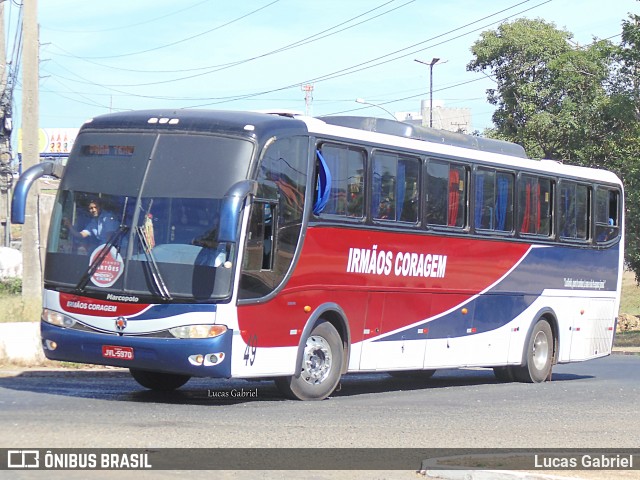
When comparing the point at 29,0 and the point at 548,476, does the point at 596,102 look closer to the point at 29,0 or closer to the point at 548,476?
the point at 29,0

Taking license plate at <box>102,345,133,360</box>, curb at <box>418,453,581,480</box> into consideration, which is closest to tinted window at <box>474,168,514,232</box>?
license plate at <box>102,345,133,360</box>

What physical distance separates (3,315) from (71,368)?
4189 millimetres

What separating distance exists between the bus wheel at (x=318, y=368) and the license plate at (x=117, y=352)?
2138 mm

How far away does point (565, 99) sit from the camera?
43406 millimetres

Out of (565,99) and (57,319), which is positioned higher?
(565,99)

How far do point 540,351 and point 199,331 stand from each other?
9369mm

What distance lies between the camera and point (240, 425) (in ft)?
40.0


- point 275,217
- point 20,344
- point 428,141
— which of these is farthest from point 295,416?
point 20,344

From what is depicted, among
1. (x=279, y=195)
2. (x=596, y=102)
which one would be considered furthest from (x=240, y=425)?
(x=596, y=102)

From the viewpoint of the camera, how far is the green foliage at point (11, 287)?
37.8m

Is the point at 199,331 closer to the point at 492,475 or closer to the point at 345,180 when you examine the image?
the point at 345,180

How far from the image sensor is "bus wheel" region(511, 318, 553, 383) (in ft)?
68.3

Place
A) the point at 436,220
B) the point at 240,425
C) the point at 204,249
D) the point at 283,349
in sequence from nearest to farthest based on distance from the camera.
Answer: the point at 240,425 → the point at 204,249 → the point at 283,349 → the point at 436,220

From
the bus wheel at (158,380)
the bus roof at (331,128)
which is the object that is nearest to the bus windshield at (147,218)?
the bus roof at (331,128)
